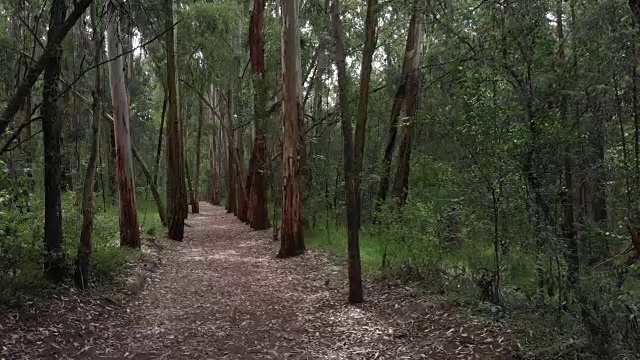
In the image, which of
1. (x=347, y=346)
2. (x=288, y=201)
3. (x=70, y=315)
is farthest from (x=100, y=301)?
(x=288, y=201)

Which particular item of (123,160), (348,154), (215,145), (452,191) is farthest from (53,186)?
(215,145)

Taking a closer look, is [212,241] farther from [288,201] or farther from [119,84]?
[119,84]

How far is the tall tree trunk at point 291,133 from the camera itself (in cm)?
1067

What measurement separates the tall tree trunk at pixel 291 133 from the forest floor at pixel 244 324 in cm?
195

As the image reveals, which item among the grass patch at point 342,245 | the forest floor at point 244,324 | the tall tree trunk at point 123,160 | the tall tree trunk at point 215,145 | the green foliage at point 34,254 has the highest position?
the tall tree trunk at point 215,145

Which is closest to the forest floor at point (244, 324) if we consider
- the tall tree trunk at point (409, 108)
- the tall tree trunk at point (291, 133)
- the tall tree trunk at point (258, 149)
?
the tall tree trunk at point (291, 133)

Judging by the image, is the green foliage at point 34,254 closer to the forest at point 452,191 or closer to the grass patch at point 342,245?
the forest at point 452,191

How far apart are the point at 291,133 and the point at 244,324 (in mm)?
5358

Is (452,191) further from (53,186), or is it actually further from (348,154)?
(53,186)

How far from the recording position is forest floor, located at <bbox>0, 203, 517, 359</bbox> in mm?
5098

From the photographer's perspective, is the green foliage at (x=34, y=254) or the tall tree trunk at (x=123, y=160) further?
the tall tree trunk at (x=123, y=160)

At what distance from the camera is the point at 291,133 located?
10.9m

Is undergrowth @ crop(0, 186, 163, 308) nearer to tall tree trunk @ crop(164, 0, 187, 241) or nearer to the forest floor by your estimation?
the forest floor

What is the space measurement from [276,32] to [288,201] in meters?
8.12
